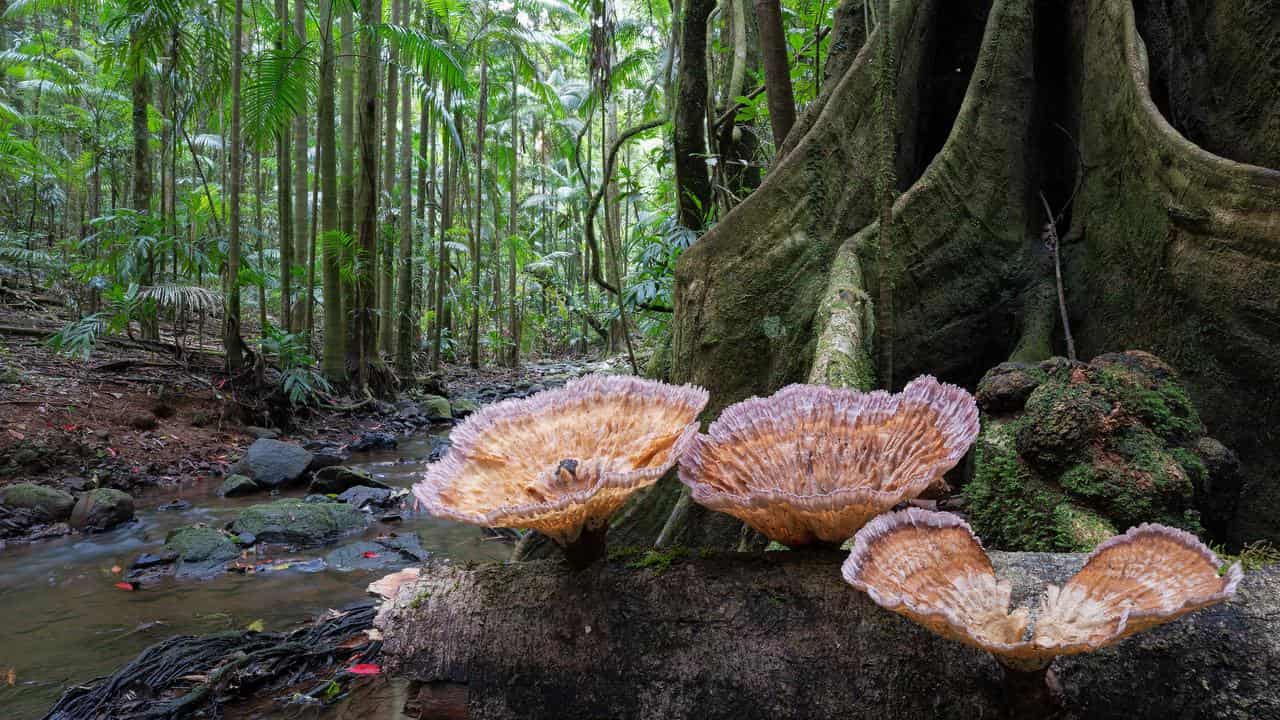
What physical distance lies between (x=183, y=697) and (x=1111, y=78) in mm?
5361

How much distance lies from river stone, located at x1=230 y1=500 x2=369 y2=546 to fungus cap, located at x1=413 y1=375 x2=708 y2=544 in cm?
485

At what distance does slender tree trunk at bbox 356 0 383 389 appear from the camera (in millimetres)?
11422

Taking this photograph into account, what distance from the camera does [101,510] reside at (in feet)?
19.1

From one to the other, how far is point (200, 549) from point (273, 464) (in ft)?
8.50

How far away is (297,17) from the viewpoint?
1130 centimetres

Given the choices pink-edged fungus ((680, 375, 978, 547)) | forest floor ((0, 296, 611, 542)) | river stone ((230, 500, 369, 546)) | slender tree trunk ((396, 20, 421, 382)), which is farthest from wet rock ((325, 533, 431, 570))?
slender tree trunk ((396, 20, 421, 382))

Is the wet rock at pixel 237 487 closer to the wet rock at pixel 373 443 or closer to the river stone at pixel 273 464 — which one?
the river stone at pixel 273 464

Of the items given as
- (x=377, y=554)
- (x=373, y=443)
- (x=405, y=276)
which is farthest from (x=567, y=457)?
(x=405, y=276)

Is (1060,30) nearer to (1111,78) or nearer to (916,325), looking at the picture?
(1111,78)

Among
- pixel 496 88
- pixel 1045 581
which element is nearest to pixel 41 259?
pixel 496 88

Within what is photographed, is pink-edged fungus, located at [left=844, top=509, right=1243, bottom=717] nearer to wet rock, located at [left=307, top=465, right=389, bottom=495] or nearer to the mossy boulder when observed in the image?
the mossy boulder

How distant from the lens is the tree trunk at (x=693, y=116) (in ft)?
21.1

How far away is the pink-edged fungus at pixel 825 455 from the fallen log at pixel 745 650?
0.17 metres

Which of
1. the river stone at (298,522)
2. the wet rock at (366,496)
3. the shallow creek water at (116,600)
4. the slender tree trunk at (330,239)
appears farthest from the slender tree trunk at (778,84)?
the slender tree trunk at (330,239)
